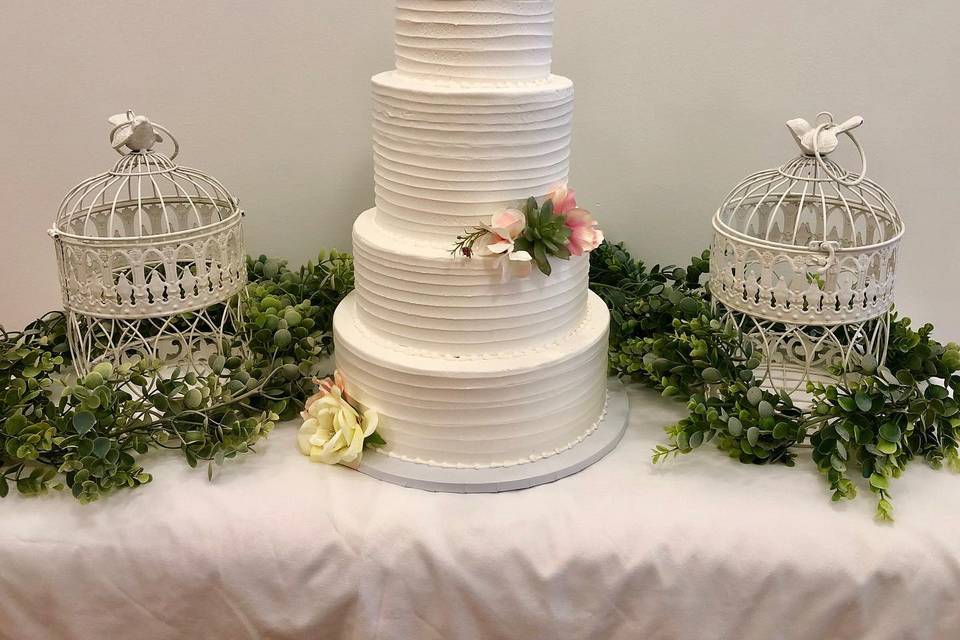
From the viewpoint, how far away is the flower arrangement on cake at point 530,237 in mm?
1056

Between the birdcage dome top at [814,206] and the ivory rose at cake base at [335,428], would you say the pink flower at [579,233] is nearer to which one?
the birdcage dome top at [814,206]

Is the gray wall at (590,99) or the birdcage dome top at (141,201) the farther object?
the gray wall at (590,99)

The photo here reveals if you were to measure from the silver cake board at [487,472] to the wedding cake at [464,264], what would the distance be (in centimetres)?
1

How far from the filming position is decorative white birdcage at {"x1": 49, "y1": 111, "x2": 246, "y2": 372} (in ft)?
3.92

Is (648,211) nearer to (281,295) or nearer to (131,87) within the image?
(281,295)

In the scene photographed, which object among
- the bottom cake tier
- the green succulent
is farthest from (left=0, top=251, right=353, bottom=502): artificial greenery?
the green succulent

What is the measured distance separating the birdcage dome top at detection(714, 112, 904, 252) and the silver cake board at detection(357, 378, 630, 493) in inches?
15.6

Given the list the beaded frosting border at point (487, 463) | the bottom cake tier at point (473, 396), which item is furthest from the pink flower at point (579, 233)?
the beaded frosting border at point (487, 463)

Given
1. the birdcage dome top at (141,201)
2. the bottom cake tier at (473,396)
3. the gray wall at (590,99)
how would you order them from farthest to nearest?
the gray wall at (590,99) → the birdcage dome top at (141,201) → the bottom cake tier at (473,396)

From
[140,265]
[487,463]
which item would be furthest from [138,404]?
[487,463]

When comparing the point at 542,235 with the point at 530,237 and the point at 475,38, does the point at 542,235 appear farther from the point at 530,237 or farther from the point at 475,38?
the point at 475,38

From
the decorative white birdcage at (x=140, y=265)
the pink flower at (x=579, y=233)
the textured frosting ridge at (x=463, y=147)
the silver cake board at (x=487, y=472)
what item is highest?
the textured frosting ridge at (x=463, y=147)

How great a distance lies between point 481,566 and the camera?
101 centimetres

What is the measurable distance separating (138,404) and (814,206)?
113 centimetres
